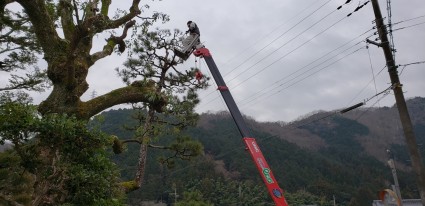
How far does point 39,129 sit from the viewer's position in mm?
4957

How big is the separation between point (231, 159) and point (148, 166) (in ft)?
63.7

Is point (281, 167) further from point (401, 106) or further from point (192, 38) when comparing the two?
point (401, 106)

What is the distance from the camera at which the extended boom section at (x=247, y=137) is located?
9398 mm

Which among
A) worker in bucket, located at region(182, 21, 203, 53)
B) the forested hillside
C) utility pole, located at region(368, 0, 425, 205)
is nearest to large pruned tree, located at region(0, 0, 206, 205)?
worker in bucket, located at region(182, 21, 203, 53)

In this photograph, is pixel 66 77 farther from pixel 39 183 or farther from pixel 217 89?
pixel 217 89

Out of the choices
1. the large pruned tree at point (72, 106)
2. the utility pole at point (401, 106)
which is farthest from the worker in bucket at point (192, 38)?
the utility pole at point (401, 106)

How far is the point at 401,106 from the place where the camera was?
9.13 metres

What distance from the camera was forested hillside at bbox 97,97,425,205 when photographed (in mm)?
49312

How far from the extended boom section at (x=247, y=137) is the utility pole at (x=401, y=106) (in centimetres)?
319

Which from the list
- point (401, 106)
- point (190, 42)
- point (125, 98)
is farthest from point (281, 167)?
point (125, 98)

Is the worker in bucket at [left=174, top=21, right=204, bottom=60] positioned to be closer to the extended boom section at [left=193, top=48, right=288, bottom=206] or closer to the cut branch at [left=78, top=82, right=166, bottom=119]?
the extended boom section at [left=193, top=48, right=288, bottom=206]

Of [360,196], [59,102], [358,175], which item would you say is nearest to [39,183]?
[59,102]

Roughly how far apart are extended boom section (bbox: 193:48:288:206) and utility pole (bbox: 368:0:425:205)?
3186mm

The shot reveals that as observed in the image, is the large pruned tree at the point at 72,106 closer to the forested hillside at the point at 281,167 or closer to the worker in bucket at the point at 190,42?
the worker in bucket at the point at 190,42
